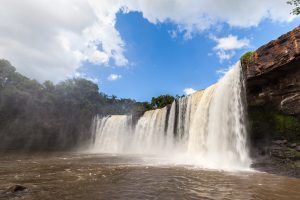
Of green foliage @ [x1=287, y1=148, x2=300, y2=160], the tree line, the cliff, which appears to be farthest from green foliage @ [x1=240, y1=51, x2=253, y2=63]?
the tree line

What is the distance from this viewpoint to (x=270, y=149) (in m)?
16.5

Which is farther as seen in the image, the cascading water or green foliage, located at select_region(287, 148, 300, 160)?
the cascading water

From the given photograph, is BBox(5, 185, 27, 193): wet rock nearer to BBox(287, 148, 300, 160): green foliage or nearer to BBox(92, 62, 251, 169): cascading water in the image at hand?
BBox(92, 62, 251, 169): cascading water

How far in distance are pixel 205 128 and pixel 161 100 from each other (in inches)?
1344

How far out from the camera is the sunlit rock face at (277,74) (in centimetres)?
1532

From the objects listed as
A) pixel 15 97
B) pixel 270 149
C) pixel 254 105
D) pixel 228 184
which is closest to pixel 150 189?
pixel 228 184

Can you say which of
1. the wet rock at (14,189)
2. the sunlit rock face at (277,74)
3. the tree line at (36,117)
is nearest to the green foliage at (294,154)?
the sunlit rock face at (277,74)

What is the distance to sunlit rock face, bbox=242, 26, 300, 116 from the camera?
603 inches

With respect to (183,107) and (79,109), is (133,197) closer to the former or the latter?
(183,107)

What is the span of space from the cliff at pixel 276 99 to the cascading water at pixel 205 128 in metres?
0.95

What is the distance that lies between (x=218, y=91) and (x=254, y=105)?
9.62ft

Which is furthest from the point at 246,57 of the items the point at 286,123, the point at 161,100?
the point at 161,100

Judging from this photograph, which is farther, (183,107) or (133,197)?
(183,107)

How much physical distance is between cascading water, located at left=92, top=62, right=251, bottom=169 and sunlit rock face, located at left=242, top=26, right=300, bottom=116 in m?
1.18
